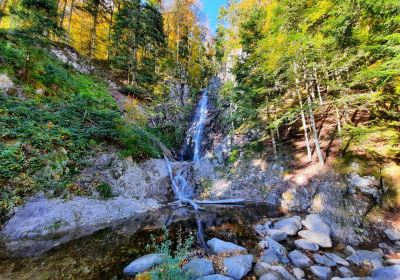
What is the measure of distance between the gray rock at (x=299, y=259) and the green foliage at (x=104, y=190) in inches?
310

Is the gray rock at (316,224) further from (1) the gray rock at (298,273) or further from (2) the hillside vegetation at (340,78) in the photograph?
(1) the gray rock at (298,273)

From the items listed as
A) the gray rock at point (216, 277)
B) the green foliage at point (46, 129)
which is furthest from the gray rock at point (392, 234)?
the green foliage at point (46, 129)

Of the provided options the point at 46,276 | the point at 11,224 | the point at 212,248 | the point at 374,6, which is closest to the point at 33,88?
the point at 11,224

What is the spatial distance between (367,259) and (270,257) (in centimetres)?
264

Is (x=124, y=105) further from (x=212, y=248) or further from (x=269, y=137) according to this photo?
(x=212, y=248)

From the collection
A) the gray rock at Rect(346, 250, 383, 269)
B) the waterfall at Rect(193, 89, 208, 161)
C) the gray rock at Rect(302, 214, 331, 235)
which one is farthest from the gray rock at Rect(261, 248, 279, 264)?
the waterfall at Rect(193, 89, 208, 161)

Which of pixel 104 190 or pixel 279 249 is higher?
pixel 104 190

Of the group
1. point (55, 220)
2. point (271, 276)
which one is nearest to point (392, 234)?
point (271, 276)

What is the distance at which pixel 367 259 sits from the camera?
6008 mm

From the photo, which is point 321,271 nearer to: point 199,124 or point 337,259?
point 337,259

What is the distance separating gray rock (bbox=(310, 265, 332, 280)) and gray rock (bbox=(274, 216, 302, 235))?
2.17m

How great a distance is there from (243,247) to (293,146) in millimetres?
8652

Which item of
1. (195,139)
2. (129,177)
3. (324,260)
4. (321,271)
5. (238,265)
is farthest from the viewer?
(195,139)

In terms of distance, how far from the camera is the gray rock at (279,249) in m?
6.03
